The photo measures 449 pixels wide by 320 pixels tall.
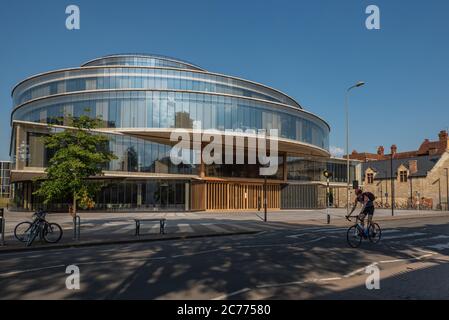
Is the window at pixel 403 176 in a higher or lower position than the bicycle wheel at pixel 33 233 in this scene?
higher

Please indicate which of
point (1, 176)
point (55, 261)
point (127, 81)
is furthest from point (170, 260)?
point (1, 176)

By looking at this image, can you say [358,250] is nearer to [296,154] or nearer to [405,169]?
[296,154]

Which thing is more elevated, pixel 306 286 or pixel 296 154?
pixel 296 154

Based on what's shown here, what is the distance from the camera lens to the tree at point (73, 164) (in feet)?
61.5

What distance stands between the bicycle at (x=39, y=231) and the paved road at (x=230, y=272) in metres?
1.60

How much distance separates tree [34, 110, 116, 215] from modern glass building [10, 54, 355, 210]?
2001cm

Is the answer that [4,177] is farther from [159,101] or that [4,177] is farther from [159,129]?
[159,129]

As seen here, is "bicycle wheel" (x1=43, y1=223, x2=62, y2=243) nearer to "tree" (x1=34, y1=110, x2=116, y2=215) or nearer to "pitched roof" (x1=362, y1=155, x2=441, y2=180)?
"tree" (x1=34, y1=110, x2=116, y2=215)

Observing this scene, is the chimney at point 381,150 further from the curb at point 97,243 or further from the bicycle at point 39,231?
the bicycle at point 39,231

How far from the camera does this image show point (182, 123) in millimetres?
44094

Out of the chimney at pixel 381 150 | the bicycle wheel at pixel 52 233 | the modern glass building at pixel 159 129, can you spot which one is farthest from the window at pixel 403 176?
the bicycle wheel at pixel 52 233

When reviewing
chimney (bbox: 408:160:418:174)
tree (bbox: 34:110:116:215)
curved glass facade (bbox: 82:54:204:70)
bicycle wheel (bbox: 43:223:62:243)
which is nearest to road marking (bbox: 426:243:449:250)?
bicycle wheel (bbox: 43:223:62:243)

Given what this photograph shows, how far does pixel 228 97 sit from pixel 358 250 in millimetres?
35747

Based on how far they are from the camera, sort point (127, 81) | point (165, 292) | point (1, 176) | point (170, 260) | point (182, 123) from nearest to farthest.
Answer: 1. point (165, 292)
2. point (170, 260)
3. point (182, 123)
4. point (127, 81)
5. point (1, 176)
